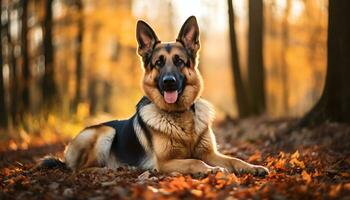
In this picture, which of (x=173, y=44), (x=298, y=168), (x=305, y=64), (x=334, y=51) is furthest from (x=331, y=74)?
(x=305, y=64)

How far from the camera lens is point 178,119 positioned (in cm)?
683

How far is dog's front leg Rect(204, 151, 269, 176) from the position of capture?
238 inches

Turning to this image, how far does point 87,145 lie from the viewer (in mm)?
7469

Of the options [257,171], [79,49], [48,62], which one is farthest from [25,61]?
A: [257,171]

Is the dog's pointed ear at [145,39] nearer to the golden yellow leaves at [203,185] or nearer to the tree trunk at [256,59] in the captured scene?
the golden yellow leaves at [203,185]

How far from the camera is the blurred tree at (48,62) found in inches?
677

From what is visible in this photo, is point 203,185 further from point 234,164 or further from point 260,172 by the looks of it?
point 234,164

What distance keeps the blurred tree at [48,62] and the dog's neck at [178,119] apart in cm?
1081

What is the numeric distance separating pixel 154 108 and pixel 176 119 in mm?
388

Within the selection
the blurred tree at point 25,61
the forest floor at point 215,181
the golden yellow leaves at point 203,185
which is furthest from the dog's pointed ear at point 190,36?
the blurred tree at point 25,61

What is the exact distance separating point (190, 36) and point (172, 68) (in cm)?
71

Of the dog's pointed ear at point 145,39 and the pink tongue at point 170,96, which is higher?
the dog's pointed ear at point 145,39

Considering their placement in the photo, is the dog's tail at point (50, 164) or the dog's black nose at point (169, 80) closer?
the dog's black nose at point (169, 80)

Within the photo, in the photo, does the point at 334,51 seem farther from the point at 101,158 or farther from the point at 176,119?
the point at 101,158
